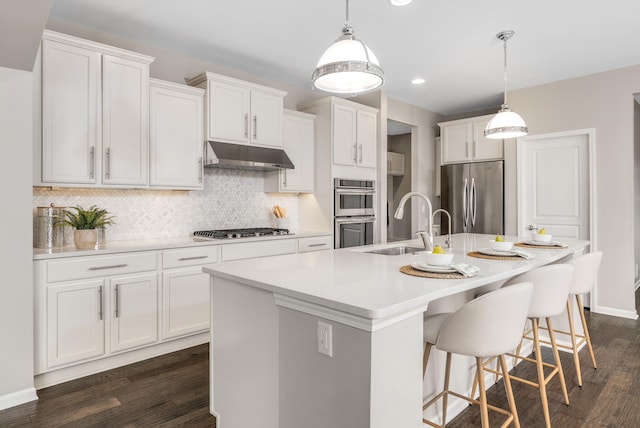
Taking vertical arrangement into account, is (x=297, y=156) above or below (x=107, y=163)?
above

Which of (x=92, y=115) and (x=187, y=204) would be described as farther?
(x=187, y=204)

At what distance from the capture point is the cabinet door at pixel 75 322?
8.48 feet

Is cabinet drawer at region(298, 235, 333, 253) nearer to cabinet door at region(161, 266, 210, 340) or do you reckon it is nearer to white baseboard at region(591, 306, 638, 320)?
cabinet door at region(161, 266, 210, 340)

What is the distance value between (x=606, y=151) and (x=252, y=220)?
408 centimetres

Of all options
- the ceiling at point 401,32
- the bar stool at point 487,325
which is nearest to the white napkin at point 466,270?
the bar stool at point 487,325

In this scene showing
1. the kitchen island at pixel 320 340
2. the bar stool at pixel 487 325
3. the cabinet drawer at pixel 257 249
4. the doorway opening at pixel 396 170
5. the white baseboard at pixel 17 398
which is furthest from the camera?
the doorway opening at pixel 396 170

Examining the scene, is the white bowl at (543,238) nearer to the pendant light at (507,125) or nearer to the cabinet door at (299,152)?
the pendant light at (507,125)

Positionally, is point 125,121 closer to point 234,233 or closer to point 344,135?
point 234,233

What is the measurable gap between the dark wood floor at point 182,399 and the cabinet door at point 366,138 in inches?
113

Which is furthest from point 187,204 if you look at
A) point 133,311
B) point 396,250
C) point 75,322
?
point 396,250

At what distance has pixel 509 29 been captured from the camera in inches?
128

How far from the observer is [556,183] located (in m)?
4.77

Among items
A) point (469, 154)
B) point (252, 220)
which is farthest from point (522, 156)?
point (252, 220)

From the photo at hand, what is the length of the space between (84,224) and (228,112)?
5.34ft
